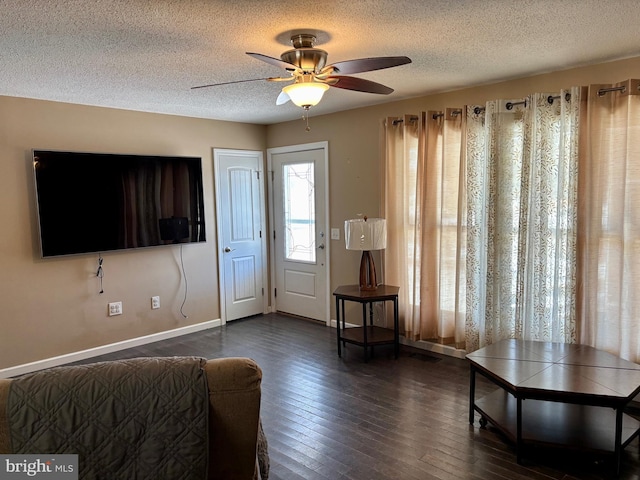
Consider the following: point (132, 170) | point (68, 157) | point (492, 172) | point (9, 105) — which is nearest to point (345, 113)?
point (492, 172)

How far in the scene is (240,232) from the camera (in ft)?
18.2

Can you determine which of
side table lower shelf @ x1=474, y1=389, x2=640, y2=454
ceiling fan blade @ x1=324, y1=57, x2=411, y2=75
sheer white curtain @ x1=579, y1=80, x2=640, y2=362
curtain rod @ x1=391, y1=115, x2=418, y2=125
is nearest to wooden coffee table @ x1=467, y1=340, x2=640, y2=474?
side table lower shelf @ x1=474, y1=389, x2=640, y2=454

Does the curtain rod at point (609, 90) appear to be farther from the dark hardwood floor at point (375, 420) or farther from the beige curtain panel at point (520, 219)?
the dark hardwood floor at point (375, 420)

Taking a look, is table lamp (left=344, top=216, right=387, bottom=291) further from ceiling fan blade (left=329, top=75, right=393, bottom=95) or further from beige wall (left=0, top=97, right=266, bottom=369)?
beige wall (left=0, top=97, right=266, bottom=369)

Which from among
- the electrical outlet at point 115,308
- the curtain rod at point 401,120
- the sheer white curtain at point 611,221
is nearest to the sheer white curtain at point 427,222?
the curtain rod at point 401,120

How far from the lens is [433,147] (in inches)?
159

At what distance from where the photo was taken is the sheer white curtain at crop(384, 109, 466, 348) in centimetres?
396

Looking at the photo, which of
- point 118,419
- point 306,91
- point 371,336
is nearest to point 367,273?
point 371,336

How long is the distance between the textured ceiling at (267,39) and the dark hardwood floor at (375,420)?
95.5 inches

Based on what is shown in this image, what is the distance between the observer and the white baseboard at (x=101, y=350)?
12.8ft

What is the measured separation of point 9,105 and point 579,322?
16.1 feet

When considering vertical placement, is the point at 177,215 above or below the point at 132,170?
below

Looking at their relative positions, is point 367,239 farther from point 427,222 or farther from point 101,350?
point 101,350

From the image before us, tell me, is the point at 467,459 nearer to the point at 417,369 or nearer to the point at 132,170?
the point at 417,369
